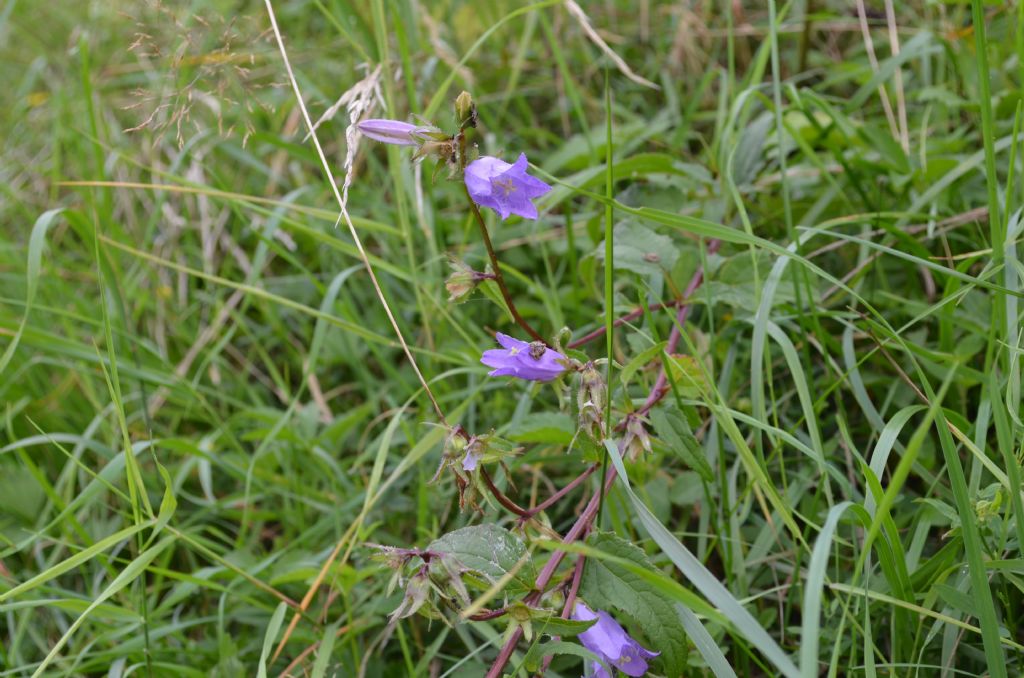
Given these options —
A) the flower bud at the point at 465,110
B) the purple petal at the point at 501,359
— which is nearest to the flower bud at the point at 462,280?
the purple petal at the point at 501,359

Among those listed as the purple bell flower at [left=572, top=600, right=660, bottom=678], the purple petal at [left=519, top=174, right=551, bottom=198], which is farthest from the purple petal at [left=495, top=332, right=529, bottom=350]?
the purple bell flower at [left=572, top=600, right=660, bottom=678]

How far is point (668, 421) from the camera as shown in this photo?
1.36m

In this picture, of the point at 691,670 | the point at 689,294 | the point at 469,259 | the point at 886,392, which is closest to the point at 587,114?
the point at 469,259

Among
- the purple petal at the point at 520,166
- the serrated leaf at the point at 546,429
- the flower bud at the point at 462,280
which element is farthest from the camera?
the serrated leaf at the point at 546,429

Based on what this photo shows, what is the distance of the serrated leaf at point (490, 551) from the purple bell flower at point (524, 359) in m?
0.22

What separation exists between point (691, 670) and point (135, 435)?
4.75 ft

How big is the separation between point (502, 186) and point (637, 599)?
1.94 ft

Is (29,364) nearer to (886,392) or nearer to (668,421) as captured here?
(668,421)

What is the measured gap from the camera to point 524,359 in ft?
4.21

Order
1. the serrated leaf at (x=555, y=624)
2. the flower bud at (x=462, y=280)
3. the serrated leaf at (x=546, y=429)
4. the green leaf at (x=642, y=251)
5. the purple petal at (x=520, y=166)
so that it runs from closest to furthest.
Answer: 1. the serrated leaf at (x=555, y=624)
2. the purple petal at (x=520, y=166)
3. the flower bud at (x=462, y=280)
4. the serrated leaf at (x=546, y=429)
5. the green leaf at (x=642, y=251)

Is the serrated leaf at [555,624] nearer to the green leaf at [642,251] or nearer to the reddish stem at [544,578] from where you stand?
the reddish stem at [544,578]

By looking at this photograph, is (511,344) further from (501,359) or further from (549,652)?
(549,652)

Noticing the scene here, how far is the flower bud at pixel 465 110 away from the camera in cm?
118

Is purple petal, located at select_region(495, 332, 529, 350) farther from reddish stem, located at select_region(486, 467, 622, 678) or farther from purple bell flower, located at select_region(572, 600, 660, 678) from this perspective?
purple bell flower, located at select_region(572, 600, 660, 678)
